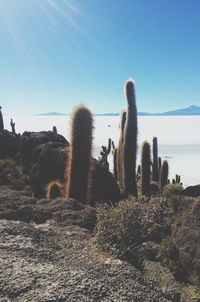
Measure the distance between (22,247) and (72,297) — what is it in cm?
135

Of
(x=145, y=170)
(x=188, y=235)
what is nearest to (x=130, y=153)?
(x=145, y=170)

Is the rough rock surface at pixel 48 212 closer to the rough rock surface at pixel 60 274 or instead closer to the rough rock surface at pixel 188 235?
the rough rock surface at pixel 188 235

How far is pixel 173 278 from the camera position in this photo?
5469 mm

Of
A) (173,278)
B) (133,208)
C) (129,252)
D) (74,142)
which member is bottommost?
(173,278)

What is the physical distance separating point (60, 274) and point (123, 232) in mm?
1806

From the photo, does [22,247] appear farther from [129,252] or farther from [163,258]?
[163,258]

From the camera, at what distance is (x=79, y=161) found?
1082 centimetres

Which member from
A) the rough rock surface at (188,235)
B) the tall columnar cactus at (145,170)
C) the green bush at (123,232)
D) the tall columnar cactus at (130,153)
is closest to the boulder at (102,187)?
the tall columnar cactus at (130,153)

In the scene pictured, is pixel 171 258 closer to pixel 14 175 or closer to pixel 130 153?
pixel 130 153

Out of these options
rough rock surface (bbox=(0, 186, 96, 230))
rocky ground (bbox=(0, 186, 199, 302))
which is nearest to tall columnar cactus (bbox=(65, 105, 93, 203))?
rough rock surface (bbox=(0, 186, 96, 230))

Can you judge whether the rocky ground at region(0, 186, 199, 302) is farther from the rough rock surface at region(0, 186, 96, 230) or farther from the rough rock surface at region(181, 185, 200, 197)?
the rough rock surface at region(181, 185, 200, 197)

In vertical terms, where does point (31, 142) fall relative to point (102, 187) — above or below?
above

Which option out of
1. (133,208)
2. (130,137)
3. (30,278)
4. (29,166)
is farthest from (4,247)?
(29,166)

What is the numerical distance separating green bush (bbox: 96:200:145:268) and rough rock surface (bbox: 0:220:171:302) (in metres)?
0.30
